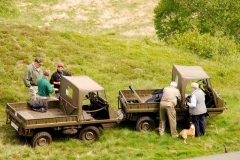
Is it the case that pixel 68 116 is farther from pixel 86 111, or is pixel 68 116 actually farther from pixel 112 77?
pixel 112 77

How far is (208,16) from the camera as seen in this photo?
1401 inches

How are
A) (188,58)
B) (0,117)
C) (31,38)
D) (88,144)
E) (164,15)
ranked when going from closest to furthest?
(88,144), (0,117), (31,38), (188,58), (164,15)

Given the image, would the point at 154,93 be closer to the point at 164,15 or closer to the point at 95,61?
the point at 95,61

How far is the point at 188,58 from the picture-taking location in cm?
2727

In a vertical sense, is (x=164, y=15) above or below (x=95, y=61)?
above

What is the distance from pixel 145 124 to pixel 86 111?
89.5 inches

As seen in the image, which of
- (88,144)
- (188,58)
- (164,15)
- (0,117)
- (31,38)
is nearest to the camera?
(88,144)

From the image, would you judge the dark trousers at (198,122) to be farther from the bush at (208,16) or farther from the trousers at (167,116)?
the bush at (208,16)

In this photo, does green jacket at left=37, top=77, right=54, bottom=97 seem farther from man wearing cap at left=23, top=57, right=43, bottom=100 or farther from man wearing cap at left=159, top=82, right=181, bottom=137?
man wearing cap at left=159, top=82, right=181, bottom=137

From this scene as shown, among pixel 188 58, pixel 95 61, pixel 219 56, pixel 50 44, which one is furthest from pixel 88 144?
pixel 219 56

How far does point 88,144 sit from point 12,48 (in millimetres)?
11007

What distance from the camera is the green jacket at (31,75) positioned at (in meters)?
15.4

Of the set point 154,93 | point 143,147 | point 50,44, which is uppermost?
point 50,44

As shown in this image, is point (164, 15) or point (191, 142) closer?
point (191, 142)
